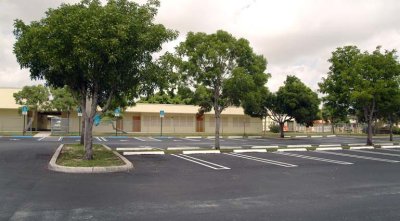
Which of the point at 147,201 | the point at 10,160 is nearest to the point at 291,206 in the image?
the point at 147,201

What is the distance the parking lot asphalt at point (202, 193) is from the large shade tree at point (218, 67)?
25.7 ft

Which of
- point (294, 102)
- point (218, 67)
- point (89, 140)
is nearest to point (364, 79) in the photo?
point (218, 67)

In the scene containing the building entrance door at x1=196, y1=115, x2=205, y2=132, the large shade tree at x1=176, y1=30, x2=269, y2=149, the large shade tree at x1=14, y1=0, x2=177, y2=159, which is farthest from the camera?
the building entrance door at x1=196, y1=115, x2=205, y2=132

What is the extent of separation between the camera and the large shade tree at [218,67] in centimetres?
2106

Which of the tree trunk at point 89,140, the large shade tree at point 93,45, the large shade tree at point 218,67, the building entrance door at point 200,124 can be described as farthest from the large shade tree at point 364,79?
the building entrance door at point 200,124

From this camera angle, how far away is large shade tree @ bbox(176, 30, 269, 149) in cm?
2106

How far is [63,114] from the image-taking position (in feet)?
147

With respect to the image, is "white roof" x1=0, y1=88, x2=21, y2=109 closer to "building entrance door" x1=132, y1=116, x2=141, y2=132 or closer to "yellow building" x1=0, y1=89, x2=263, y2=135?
"yellow building" x1=0, y1=89, x2=263, y2=135

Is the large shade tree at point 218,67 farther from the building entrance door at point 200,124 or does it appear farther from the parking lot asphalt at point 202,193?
the building entrance door at point 200,124

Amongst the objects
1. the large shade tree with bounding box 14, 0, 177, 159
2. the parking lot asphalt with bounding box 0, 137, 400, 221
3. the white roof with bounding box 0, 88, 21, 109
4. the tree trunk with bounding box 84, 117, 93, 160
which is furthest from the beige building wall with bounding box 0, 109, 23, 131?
the tree trunk with bounding box 84, 117, 93, 160

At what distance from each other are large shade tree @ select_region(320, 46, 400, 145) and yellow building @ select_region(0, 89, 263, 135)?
2065 cm

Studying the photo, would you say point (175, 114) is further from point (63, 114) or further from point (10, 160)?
point (10, 160)

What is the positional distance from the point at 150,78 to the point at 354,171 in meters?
7.97

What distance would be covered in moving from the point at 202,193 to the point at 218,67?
13449 mm
